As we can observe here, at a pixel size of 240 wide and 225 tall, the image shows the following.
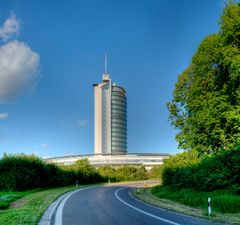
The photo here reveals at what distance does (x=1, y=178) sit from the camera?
1495 inches

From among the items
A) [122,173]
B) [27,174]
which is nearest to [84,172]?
[27,174]

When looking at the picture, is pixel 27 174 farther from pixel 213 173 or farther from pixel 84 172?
pixel 213 173

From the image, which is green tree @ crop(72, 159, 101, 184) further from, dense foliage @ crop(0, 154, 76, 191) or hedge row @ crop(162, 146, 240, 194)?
hedge row @ crop(162, 146, 240, 194)

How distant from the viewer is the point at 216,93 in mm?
26062

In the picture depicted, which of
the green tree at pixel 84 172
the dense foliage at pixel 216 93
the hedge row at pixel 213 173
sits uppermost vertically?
the dense foliage at pixel 216 93

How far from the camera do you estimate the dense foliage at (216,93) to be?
24000mm

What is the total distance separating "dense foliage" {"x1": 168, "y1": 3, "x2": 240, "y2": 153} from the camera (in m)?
24.0

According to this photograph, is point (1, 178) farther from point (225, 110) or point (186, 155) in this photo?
point (225, 110)

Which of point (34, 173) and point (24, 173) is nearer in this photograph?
point (24, 173)

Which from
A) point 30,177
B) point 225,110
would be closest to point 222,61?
point 225,110

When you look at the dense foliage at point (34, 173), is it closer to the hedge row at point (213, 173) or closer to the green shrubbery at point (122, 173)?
the green shrubbery at point (122, 173)

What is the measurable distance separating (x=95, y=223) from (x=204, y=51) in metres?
21.0

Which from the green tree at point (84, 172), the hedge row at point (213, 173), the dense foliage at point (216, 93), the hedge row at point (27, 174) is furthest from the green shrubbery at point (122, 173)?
the hedge row at point (213, 173)

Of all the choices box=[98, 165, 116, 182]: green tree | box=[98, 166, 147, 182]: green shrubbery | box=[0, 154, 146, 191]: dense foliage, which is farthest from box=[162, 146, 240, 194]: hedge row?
box=[98, 166, 147, 182]: green shrubbery
